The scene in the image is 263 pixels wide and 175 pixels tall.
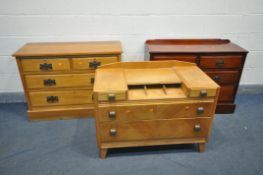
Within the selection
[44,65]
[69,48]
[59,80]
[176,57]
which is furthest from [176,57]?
[44,65]

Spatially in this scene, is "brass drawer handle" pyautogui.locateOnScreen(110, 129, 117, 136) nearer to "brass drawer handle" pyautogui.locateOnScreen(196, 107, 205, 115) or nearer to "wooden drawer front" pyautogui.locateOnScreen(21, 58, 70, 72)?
"brass drawer handle" pyautogui.locateOnScreen(196, 107, 205, 115)

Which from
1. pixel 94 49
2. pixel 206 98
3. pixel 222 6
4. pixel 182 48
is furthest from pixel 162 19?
pixel 206 98

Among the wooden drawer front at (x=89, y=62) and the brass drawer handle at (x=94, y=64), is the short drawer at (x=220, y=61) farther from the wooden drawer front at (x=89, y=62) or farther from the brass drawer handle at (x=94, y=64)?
the brass drawer handle at (x=94, y=64)

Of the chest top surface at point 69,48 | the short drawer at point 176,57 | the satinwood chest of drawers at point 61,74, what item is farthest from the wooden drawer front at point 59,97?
the short drawer at point 176,57

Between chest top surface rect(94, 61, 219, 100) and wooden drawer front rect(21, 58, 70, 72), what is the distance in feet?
1.56

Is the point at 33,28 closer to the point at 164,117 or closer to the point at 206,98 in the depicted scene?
the point at 164,117

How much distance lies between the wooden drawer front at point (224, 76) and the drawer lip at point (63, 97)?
1.42 m

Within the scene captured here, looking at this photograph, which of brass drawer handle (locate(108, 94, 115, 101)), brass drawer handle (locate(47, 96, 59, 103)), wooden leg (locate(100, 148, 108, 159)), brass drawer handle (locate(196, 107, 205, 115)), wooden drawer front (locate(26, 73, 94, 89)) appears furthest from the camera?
brass drawer handle (locate(47, 96, 59, 103))

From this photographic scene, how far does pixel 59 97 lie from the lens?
251 cm

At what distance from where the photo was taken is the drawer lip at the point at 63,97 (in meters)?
2.48

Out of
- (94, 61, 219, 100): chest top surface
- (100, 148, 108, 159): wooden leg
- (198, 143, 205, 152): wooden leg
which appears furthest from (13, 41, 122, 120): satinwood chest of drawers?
(198, 143, 205, 152): wooden leg

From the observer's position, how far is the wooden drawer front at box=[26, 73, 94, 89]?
2.39m

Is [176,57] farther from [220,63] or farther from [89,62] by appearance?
[89,62]

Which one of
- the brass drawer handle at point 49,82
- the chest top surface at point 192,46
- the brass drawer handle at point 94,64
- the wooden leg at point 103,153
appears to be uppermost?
the chest top surface at point 192,46
